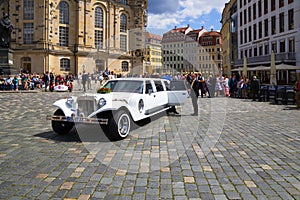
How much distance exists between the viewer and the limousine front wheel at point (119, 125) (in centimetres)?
663

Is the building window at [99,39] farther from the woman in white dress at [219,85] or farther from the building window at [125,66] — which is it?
the woman in white dress at [219,85]

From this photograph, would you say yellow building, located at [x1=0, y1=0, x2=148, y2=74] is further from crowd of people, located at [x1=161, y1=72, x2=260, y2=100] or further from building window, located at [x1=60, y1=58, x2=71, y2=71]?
crowd of people, located at [x1=161, y1=72, x2=260, y2=100]

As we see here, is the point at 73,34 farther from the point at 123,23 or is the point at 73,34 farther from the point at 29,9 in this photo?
the point at 123,23

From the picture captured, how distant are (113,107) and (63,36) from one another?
4588 cm

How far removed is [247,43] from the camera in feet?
157

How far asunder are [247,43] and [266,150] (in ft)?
A: 149

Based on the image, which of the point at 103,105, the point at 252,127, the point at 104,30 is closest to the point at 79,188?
the point at 103,105

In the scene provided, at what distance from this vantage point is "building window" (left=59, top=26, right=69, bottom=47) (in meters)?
48.6

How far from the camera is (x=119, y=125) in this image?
677 cm

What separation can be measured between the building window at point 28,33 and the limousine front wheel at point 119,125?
44.2 meters

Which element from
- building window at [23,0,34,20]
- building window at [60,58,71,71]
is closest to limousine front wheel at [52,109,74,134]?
building window at [60,58,71,71]

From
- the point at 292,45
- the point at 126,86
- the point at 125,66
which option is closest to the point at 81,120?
the point at 126,86

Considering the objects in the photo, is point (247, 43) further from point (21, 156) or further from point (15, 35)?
point (21, 156)

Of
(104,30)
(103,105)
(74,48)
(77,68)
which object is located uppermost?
(104,30)
